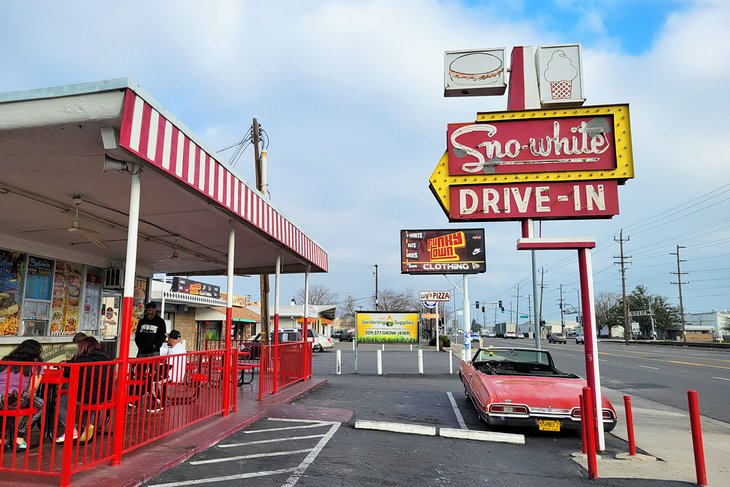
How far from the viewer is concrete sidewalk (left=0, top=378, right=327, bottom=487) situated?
4.48 meters

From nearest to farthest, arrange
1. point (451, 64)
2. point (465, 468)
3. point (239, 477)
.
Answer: point (239, 477) → point (465, 468) → point (451, 64)

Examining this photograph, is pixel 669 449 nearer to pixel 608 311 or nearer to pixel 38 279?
pixel 38 279

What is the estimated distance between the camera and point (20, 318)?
31.4ft

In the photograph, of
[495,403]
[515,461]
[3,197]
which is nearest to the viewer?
[515,461]

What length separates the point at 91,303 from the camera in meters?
11.7

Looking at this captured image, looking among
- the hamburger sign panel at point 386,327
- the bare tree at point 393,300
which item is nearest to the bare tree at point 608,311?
the bare tree at point 393,300

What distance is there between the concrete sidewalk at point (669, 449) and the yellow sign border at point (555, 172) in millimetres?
3911

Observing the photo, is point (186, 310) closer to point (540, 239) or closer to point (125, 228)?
point (125, 228)

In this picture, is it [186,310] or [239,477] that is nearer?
[239,477]

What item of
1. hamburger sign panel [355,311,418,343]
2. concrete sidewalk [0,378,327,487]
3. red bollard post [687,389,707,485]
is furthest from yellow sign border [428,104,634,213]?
hamburger sign panel [355,311,418,343]

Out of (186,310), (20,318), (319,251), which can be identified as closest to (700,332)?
(186,310)

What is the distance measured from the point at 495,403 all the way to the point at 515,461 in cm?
126

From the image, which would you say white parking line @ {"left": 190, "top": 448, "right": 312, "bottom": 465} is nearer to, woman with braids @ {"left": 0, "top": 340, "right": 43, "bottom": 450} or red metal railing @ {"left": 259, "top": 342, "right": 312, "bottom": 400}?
woman with braids @ {"left": 0, "top": 340, "right": 43, "bottom": 450}

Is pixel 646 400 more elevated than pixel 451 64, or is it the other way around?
pixel 451 64
